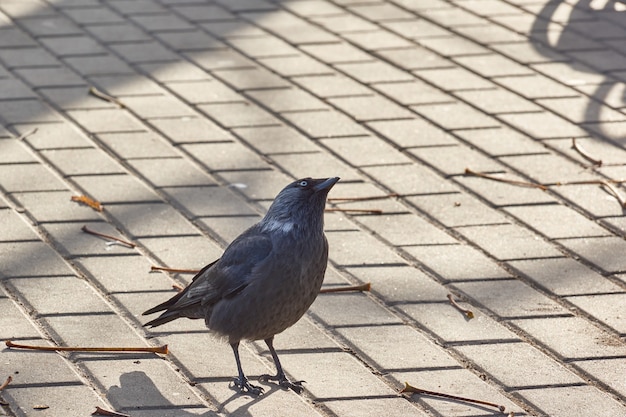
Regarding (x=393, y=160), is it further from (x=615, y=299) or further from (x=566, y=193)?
(x=615, y=299)

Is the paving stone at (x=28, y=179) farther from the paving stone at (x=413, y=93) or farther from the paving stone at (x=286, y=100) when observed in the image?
the paving stone at (x=413, y=93)

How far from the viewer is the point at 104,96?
23.1ft

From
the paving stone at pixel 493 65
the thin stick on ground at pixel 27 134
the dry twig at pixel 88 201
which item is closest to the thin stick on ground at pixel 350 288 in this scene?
the dry twig at pixel 88 201

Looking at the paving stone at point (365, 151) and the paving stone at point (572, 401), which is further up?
the paving stone at point (365, 151)

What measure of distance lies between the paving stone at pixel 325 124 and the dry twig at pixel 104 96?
1.00 metres

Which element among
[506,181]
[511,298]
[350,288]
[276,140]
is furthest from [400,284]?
[276,140]

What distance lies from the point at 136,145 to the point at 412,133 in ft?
5.18

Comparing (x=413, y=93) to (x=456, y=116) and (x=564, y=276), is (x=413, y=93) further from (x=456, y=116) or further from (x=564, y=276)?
(x=564, y=276)

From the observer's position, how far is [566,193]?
598 centimetres

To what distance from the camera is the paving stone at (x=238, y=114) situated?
6.73 meters

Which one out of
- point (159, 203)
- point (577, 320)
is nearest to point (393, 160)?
point (159, 203)

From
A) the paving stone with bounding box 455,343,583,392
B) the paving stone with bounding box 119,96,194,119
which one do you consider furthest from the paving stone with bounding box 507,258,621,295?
the paving stone with bounding box 119,96,194,119

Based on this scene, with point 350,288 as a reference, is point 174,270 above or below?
above

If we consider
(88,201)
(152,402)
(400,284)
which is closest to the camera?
(152,402)
